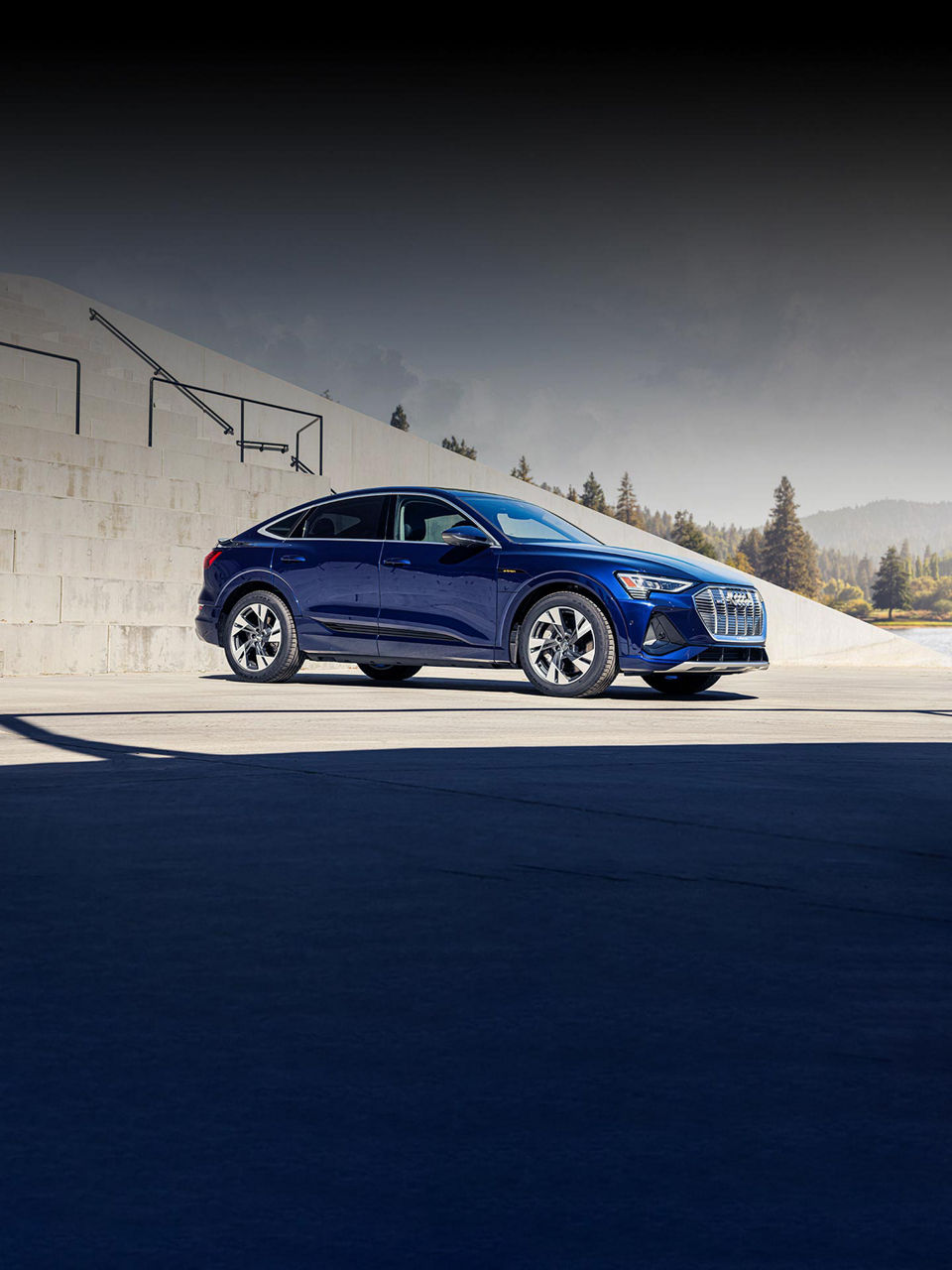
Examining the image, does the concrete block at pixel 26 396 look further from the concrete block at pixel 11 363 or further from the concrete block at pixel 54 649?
the concrete block at pixel 54 649

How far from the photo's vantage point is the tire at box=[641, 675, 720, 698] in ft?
43.0

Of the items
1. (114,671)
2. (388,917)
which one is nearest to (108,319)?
(114,671)

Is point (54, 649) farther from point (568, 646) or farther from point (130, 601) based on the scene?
point (568, 646)

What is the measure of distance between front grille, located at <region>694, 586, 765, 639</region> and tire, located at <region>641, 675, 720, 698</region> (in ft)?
2.22

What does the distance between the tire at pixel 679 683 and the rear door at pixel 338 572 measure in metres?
2.71

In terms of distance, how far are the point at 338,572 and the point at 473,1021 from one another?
10.3 metres

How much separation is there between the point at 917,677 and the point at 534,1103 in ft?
58.7

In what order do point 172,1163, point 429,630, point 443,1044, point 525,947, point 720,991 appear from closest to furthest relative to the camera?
point 172,1163, point 443,1044, point 720,991, point 525,947, point 429,630

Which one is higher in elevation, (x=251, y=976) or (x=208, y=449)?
(x=208, y=449)

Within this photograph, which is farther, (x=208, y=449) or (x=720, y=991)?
(x=208, y=449)

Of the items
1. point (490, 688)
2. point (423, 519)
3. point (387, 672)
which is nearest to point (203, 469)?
point (387, 672)

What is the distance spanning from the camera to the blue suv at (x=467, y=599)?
11711 millimetres

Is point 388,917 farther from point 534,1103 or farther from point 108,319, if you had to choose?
point 108,319

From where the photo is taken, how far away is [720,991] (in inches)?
126
